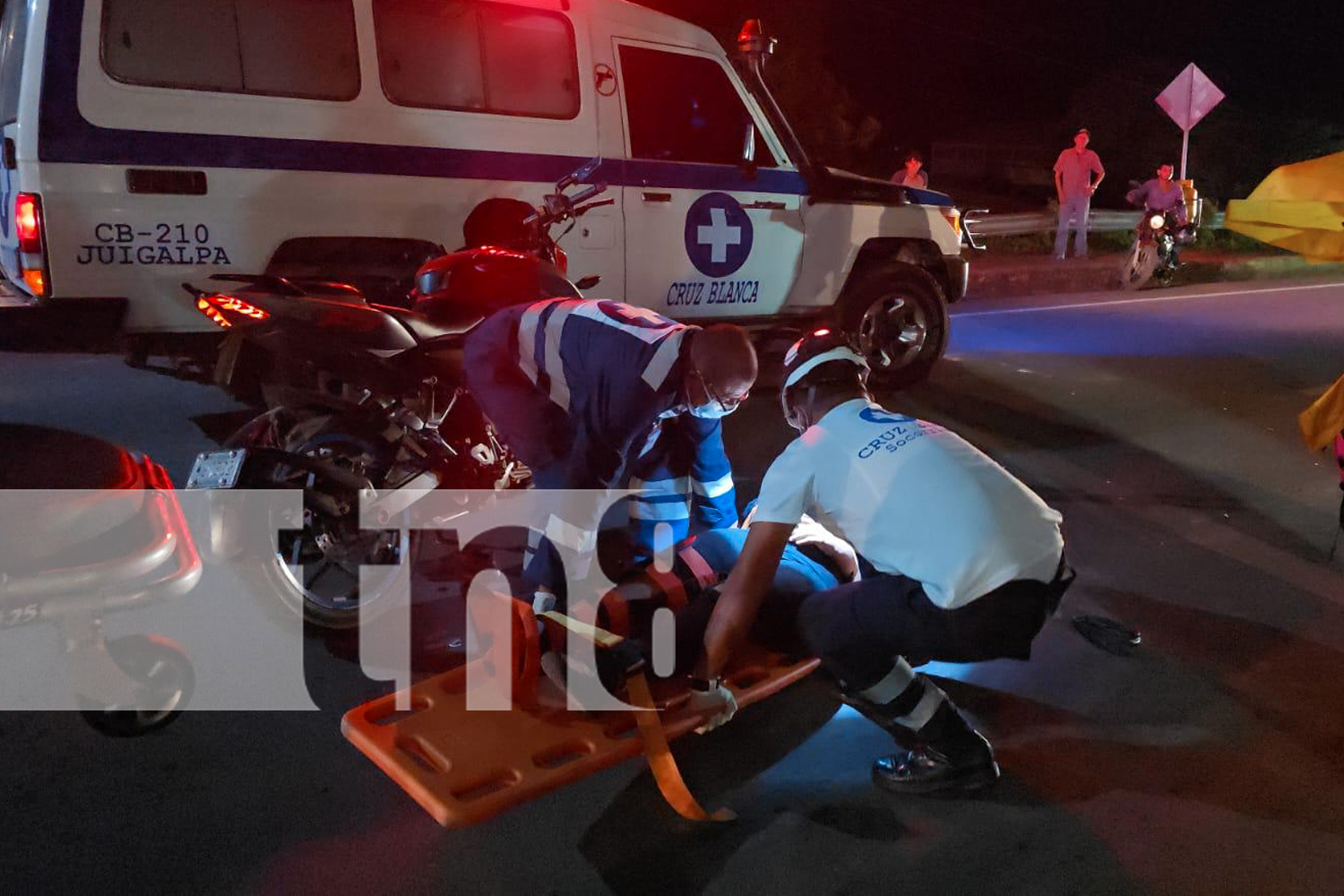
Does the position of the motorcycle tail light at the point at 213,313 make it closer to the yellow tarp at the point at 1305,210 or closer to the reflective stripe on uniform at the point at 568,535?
the reflective stripe on uniform at the point at 568,535

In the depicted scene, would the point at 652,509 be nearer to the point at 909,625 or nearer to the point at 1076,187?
the point at 909,625

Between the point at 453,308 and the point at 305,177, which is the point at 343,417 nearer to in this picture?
the point at 453,308

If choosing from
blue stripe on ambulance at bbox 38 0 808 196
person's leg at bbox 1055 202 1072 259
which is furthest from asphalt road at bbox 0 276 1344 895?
person's leg at bbox 1055 202 1072 259

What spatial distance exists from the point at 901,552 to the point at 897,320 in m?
4.90

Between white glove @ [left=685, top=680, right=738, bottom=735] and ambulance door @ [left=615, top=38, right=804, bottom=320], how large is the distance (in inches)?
132

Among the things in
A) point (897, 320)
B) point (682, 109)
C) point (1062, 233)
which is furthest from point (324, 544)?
point (1062, 233)

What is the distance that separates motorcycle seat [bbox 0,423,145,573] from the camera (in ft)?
8.57

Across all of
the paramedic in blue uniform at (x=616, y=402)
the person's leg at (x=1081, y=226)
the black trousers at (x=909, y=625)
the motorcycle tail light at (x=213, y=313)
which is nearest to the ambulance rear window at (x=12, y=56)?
the motorcycle tail light at (x=213, y=313)

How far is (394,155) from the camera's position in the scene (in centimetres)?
532

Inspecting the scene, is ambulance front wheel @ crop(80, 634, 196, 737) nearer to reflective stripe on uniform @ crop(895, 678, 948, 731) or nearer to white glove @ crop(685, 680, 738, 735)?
white glove @ crop(685, 680, 738, 735)

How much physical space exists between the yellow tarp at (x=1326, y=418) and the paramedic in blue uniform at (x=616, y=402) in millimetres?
2590

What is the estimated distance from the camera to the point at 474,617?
10.6ft

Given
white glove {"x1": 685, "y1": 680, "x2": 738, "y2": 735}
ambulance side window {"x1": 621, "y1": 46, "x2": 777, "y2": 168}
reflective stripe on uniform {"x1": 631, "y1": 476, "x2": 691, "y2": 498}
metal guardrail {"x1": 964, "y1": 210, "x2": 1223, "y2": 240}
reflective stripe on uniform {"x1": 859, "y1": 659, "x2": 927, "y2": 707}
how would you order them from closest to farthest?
1. reflective stripe on uniform {"x1": 859, "y1": 659, "x2": 927, "y2": 707}
2. white glove {"x1": 685, "y1": 680, "x2": 738, "y2": 735}
3. reflective stripe on uniform {"x1": 631, "y1": 476, "x2": 691, "y2": 498}
4. ambulance side window {"x1": 621, "y1": 46, "x2": 777, "y2": 168}
5. metal guardrail {"x1": 964, "y1": 210, "x2": 1223, "y2": 240}

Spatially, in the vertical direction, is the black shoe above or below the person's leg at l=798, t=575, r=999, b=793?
below
